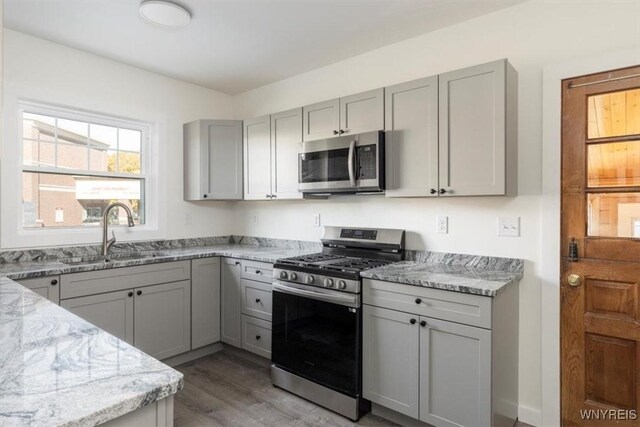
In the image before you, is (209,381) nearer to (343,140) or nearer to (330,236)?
(330,236)

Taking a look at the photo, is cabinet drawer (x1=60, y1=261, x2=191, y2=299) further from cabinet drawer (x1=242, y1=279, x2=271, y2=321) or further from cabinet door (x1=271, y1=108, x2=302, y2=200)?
cabinet door (x1=271, y1=108, x2=302, y2=200)

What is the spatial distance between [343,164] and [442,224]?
0.82 m

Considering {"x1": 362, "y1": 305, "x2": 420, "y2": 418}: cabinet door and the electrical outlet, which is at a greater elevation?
the electrical outlet

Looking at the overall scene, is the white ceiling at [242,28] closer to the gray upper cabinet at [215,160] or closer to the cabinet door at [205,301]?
the gray upper cabinet at [215,160]

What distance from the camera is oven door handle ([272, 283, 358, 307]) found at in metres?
2.31

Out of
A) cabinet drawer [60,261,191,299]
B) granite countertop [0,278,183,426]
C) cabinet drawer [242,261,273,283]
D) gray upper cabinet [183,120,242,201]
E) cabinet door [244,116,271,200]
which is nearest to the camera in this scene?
granite countertop [0,278,183,426]

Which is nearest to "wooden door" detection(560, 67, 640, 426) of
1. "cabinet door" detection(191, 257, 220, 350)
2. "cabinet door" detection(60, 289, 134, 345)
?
"cabinet door" detection(191, 257, 220, 350)

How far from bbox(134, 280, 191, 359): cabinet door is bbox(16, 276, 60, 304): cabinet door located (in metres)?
0.53

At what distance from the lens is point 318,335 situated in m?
2.47

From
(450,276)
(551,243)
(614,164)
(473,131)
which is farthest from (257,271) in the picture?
(614,164)

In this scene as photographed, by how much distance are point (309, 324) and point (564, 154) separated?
187 centimetres

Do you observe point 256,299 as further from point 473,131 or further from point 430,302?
point 473,131

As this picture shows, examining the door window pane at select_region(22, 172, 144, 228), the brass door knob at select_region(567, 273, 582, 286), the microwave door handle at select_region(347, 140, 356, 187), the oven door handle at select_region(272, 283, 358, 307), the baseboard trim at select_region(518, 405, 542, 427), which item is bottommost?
the baseboard trim at select_region(518, 405, 542, 427)

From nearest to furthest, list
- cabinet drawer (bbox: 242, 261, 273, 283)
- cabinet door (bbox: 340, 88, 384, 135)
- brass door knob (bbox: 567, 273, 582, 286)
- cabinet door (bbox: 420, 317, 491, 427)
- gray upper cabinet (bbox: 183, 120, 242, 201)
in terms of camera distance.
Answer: cabinet door (bbox: 420, 317, 491, 427) → brass door knob (bbox: 567, 273, 582, 286) → cabinet door (bbox: 340, 88, 384, 135) → cabinet drawer (bbox: 242, 261, 273, 283) → gray upper cabinet (bbox: 183, 120, 242, 201)
